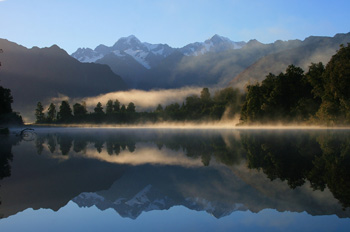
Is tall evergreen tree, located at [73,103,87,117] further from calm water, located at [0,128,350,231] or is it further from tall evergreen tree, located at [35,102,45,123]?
calm water, located at [0,128,350,231]

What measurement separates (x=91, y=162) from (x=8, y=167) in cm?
308

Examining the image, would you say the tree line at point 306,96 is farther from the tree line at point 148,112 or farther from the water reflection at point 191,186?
the water reflection at point 191,186

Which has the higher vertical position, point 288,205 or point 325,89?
point 325,89

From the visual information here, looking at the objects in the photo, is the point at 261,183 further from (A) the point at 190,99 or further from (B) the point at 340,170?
(A) the point at 190,99

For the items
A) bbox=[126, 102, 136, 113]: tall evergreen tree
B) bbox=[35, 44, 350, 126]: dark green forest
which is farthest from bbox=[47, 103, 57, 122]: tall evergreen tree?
bbox=[35, 44, 350, 126]: dark green forest

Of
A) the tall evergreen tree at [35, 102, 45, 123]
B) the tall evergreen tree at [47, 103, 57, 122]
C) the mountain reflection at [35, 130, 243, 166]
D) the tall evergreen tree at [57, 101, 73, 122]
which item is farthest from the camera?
the tall evergreen tree at [47, 103, 57, 122]

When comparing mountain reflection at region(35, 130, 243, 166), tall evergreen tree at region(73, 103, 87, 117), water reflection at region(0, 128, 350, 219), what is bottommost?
mountain reflection at region(35, 130, 243, 166)

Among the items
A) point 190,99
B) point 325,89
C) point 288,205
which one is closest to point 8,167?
point 288,205

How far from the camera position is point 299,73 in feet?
200

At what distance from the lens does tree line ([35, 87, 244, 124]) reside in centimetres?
10519

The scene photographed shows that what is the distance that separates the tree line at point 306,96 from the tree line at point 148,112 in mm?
31476

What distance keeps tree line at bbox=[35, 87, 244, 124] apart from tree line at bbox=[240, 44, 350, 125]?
103 ft

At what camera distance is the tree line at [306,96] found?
44.8 meters

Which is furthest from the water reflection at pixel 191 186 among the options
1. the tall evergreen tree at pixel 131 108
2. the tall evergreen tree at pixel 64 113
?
the tall evergreen tree at pixel 131 108
